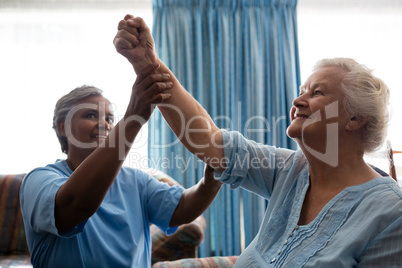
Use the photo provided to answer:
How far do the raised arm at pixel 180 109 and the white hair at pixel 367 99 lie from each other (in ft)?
1.51

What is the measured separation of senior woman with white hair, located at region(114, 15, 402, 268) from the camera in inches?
42.2

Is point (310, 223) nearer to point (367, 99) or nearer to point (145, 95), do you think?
point (367, 99)

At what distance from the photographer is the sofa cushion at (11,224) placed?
2.46m

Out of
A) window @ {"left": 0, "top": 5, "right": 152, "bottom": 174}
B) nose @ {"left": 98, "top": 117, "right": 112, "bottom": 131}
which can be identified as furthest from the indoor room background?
nose @ {"left": 98, "top": 117, "right": 112, "bottom": 131}

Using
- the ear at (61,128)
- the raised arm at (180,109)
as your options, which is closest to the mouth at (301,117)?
the raised arm at (180,109)

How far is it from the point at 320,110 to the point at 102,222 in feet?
2.85

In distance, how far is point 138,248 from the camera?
1.42 m

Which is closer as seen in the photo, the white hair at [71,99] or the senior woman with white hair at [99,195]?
the senior woman with white hair at [99,195]

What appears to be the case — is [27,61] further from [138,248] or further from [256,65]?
[138,248]

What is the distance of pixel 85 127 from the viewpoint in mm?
1555

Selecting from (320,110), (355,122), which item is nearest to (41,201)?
(320,110)

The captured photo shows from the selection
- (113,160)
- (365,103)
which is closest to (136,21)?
(113,160)

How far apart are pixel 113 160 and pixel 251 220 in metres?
2.45

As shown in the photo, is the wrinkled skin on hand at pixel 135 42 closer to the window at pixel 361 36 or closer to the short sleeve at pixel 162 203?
the short sleeve at pixel 162 203
